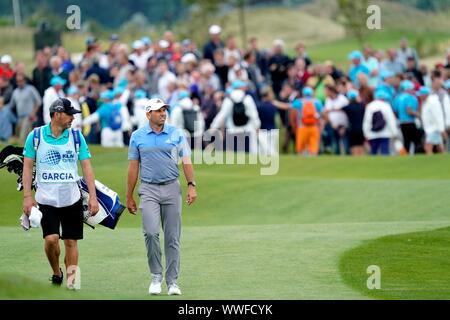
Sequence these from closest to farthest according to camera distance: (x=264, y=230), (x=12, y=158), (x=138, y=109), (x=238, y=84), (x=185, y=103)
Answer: (x=12, y=158), (x=264, y=230), (x=238, y=84), (x=185, y=103), (x=138, y=109)

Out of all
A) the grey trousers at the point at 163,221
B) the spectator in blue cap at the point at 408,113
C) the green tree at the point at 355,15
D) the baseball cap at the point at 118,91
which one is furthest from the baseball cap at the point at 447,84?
the green tree at the point at 355,15

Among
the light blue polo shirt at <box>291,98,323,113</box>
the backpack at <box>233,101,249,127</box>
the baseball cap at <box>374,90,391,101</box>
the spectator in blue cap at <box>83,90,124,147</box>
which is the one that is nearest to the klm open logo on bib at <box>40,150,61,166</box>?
the backpack at <box>233,101,249,127</box>

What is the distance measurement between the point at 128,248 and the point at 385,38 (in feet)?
157

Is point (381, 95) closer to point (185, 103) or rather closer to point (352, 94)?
point (352, 94)

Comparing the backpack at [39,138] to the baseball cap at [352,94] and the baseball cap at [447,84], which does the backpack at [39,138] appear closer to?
the baseball cap at [352,94]

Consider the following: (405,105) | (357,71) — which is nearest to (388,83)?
(405,105)

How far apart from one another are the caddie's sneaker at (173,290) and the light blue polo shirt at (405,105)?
17848 millimetres

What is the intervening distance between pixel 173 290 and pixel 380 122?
17077 millimetres

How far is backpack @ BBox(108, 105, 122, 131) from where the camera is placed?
31.8m

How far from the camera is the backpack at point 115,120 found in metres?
31.8

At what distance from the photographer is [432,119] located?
3106 cm

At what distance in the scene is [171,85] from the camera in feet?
108

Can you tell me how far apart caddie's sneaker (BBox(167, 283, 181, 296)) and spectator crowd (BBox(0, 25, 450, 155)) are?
16304mm
